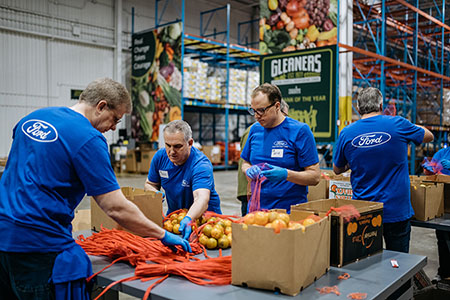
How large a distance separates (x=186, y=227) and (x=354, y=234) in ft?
2.93

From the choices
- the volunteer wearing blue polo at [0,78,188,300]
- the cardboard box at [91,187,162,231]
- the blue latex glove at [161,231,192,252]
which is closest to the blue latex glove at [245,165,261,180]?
the cardboard box at [91,187,162,231]

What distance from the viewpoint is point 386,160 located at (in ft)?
9.59

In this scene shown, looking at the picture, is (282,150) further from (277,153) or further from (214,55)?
(214,55)

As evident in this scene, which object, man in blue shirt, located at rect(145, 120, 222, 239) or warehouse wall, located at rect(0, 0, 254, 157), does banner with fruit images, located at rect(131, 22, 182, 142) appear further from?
man in blue shirt, located at rect(145, 120, 222, 239)

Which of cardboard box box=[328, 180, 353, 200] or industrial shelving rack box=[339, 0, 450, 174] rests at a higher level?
industrial shelving rack box=[339, 0, 450, 174]

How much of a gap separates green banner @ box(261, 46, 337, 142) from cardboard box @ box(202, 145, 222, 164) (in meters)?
7.33

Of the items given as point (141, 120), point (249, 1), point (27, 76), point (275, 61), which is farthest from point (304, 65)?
point (249, 1)

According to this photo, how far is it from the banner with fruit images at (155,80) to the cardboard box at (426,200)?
9.32 m

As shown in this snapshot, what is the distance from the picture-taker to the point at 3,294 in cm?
179

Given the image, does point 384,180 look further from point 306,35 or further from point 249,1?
point 249,1

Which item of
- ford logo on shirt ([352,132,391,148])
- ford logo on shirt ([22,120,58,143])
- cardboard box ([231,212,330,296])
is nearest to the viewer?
cardboard box ([231,212,330,296])

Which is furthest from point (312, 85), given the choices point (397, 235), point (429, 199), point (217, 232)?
point (217, 232)

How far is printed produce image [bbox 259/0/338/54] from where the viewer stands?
6797 mm

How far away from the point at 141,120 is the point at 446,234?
1114cm
